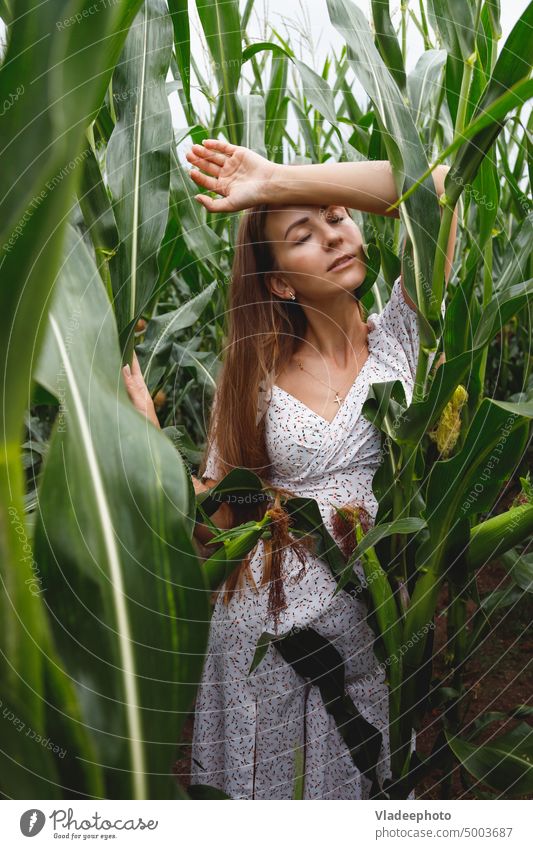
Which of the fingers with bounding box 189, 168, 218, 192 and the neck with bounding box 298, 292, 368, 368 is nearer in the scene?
the fingers with bounding box 189, 168, 218, 192

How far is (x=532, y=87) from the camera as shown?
0.34 metres

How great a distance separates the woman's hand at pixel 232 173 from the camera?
1.59ft

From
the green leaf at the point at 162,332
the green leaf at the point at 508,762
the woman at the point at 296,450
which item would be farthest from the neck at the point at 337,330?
the green leaf at the point at 508,762

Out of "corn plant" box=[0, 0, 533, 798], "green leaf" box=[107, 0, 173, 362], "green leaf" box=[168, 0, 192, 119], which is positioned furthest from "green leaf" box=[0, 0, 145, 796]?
"green leaf" box=[168, 0, 192, 119]

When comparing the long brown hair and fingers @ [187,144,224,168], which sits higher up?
fingers @ [187,144,224,168]

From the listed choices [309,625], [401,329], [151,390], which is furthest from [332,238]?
[309,625]

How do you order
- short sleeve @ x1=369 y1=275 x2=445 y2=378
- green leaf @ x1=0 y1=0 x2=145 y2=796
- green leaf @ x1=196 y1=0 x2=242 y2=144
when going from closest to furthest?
1. green leaf @ x1=0 y1=0 x2=145 y2=796
2. green leaf @ x1=196 y1=0 x2=242 y2=144
3. short sleeve @ x1=369 y1=275 x2=445 y2=378

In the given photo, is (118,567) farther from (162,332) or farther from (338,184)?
(162,332)

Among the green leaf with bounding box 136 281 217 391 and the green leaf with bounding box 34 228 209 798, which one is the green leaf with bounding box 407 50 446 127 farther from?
the green leaf with bounding box 34 228 209 798

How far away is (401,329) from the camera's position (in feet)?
2.11

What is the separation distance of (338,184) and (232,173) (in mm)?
82

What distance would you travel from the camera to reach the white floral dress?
2.09ft

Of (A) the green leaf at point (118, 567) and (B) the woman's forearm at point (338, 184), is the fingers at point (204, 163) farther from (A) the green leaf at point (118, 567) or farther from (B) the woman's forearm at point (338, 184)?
(A) the green leaf at point (118, 567)
